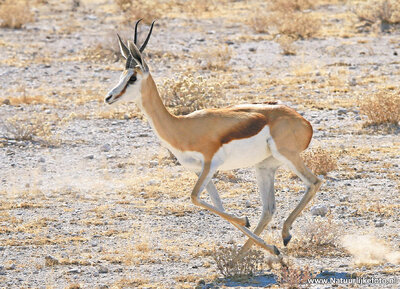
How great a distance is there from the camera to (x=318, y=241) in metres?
8.08

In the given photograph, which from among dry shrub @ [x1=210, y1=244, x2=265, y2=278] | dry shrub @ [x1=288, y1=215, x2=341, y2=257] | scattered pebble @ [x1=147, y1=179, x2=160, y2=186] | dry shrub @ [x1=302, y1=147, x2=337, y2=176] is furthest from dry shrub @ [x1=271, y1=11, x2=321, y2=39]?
dry shrub @ [x1=210, y1=244, x2=265, y2=278]

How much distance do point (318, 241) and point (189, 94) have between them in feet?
21.2

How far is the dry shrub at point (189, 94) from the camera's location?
1407 cm

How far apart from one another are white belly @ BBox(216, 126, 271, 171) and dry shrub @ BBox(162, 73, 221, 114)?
6294 millimetres

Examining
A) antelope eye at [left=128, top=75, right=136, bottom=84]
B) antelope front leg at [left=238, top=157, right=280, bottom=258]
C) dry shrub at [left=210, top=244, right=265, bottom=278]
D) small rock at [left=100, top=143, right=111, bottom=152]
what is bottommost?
small rock at [left=100, top=143, right=111, bottom=152]

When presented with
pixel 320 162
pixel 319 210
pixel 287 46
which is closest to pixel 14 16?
pixel 287 46

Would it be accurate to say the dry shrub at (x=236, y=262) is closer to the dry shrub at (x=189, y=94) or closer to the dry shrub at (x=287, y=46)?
the dry shrub at (x=189, y=94)

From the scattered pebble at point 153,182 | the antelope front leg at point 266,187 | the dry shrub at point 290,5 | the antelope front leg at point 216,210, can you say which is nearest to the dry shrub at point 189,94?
the scattered pebble at point 153,182

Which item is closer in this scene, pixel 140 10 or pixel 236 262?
pixel 236 262

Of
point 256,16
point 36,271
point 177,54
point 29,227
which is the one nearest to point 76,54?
point 177,54

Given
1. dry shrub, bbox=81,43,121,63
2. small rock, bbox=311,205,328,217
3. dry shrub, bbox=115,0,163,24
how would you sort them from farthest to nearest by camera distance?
1. dry shrub, bbox=115,0,163,24
2. dry shrub, bbox=81,43,121,63
3. small rock, bbox=311,205,328,217

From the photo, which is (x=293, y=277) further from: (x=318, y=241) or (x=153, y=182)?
(x=153, y=182)

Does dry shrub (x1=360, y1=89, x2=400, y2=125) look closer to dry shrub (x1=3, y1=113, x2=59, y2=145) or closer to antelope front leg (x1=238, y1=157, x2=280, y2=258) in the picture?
dry shrub (x1=3, y1=113, x2=59, y2=145)

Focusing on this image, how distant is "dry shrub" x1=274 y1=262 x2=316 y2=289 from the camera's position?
6.76 metres
